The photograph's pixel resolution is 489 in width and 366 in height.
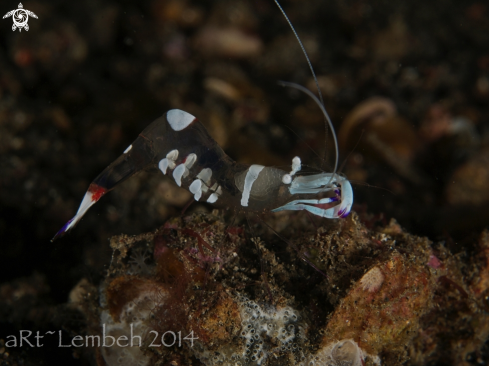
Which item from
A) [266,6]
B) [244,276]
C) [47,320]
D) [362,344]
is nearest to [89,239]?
[47,320]

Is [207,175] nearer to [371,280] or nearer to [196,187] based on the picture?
[196,187]

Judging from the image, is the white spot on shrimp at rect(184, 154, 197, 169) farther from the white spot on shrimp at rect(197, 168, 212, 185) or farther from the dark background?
the dark background

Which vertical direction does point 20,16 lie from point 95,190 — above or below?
above

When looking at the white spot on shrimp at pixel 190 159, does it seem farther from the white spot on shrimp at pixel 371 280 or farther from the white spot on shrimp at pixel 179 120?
the white spot on shrimp at pixel 371 280

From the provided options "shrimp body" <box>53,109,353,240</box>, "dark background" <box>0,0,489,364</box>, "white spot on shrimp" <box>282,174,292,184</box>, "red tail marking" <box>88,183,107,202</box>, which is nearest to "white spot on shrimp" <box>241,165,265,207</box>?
"shrimp body" <box>53,109,353,240</box>

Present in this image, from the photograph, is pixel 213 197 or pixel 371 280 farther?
pixel 213 197

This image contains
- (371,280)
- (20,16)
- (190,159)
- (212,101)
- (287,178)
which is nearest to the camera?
(371,280)

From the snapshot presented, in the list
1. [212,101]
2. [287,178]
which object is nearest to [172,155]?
[287,178]
